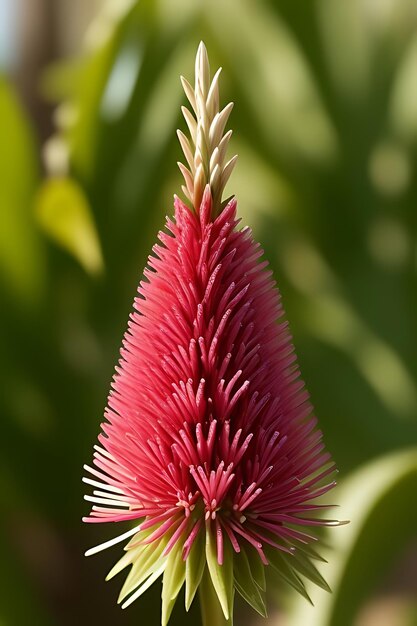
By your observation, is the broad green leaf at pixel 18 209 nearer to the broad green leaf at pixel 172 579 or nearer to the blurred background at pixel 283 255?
the blurred background at pixel 283 255

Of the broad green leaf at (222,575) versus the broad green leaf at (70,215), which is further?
the broad green leaf at (70,215)

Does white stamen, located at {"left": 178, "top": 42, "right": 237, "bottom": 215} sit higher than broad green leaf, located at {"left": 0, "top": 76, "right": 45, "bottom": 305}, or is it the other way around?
broad green leaf, located at {"left": 0, "top": 76, "right": 45, "bottom": 305}

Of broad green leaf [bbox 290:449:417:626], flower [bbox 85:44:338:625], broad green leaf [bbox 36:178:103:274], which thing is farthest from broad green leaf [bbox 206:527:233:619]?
broad green leaf [bbox 36:178:103:274]

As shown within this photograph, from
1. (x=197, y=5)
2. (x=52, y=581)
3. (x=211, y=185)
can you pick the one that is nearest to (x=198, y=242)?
(x=211, y=185)

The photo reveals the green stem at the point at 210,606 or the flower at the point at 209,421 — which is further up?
the flower at the point at 209,421

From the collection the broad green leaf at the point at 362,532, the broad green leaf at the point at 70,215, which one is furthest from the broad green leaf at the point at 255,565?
the broad green leaf at the point at 70,215

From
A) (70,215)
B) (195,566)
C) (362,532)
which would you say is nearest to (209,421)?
(195,566)

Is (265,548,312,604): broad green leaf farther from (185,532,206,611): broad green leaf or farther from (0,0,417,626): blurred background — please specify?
(0,0,417,626): blurred background

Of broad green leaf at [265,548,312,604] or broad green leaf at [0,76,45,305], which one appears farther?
broad green leaf at [0,76,45,305]
